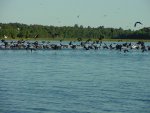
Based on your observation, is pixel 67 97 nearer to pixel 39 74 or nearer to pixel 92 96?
pixel 92 96

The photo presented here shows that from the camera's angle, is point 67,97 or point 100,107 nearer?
point 100,107

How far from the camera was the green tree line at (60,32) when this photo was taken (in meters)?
154

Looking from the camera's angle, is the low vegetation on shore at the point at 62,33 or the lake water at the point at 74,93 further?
the low vegetation on shore at the point at 62,33

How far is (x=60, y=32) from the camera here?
577 feet

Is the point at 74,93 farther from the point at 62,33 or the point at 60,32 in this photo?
the point at 62,33

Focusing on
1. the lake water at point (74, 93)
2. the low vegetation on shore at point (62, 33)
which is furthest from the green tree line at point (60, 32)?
the lake water at point (74, 93)

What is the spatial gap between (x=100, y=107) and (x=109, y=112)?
1.09 m

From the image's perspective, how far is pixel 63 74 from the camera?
133 feet

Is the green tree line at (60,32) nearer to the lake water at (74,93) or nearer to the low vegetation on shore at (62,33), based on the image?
the low vegetation on shore at (62,33)

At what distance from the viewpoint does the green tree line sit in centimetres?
15412

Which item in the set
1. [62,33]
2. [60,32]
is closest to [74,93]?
[60,32]

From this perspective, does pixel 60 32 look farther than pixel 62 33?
No

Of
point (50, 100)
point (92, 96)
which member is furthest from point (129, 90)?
point (50, 100)

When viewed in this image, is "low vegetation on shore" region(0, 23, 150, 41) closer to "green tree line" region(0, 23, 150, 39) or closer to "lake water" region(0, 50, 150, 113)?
"green tree line" region(0, 23, 150, 39)
